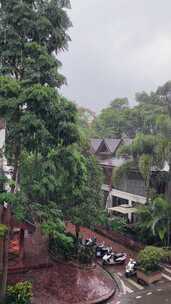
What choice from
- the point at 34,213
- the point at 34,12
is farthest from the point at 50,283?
the point at 34,12

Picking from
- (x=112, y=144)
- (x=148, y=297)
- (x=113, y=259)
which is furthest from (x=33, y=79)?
(x=112, y=144)

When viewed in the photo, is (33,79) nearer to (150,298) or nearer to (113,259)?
(150,298)

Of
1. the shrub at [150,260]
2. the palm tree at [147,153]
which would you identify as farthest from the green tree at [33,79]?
the palm tree at [147,153]

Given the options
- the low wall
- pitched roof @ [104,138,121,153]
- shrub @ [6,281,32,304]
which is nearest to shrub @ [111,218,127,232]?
the low wall

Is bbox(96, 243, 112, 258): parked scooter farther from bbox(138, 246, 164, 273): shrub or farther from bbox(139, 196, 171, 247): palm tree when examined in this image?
bbox(138, 246, 164, 273): shrub

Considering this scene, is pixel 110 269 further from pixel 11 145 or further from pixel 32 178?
pixel 11 145

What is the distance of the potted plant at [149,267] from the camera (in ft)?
53.4

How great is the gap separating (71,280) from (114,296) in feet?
7.27

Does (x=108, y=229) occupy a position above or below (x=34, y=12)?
below

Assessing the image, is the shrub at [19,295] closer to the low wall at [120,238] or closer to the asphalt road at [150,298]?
the asphalt road at [150,298]

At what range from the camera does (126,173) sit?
2517 centimetres

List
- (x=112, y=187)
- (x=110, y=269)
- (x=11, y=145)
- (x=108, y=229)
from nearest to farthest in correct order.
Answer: (x=11, y=145), (x=110, y=269), (x=108, y=229), (x=112, y=187)

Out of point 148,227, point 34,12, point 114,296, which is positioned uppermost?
point 34,12

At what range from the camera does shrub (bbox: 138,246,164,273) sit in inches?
649
